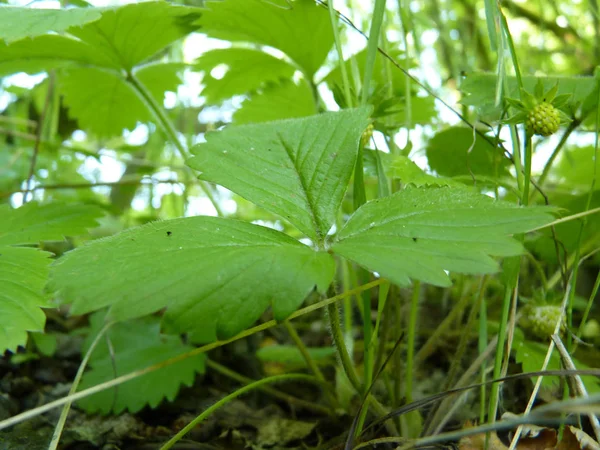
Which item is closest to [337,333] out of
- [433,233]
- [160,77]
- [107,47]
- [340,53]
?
[433,233]

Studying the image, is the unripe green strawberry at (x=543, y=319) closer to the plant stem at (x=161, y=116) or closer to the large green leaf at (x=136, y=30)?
the plant stem at (x=161, y=116)

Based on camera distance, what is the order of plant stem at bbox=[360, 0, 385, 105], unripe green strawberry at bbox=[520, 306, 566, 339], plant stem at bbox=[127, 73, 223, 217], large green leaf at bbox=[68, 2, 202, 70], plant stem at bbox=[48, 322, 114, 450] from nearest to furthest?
plant stem at bbox=[48, 322, 114, 450], plant stem at bbox=[360, 0, 385, 105], unripe green strawberry at bbox=[520, 306, 566, 339], large green leaf at bbox=[68, 2, 202, 70], plant stem at bbox=[127, 73, 223, 217]

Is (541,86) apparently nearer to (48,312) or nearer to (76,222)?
(76,222)

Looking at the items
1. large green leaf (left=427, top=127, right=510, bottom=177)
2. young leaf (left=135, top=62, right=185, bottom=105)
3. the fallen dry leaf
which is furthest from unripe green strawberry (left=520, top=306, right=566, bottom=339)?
young leaf (left=135, top=62, right=185, bottom=105)

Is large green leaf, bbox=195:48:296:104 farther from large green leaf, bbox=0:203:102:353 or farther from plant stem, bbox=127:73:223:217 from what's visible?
large green leaf, bbox=0:203:102:353

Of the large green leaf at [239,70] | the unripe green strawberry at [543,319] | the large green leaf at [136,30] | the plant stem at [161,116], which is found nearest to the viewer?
the unripe green strawberry at [543,319]

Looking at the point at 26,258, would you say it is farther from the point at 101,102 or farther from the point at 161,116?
the point at 101,102

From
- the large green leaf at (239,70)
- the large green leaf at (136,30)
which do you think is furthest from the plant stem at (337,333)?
the large green leaf at (239,70)
